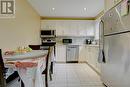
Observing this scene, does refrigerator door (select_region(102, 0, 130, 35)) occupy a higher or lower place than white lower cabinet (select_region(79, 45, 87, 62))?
higher

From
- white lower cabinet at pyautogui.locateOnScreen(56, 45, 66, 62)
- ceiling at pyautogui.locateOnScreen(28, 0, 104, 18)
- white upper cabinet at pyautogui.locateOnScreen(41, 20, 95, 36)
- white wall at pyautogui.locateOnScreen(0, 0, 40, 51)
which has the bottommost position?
white lower cabinet at pyautogui.locateOnScreen(56, 45, 66, 62)

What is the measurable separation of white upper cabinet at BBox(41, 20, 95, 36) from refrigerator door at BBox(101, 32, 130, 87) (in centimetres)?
542

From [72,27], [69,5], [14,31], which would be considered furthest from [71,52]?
[14,31]

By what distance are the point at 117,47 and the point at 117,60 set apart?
0.76ft

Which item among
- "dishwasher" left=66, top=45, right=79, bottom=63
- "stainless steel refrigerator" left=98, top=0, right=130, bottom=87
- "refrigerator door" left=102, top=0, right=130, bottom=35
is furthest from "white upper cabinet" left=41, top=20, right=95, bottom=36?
"refrigerator door" left=102, top=0, right=130, bottom=35

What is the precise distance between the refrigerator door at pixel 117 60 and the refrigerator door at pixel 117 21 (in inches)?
4.4

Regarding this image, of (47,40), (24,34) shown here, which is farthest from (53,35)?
(24,34)

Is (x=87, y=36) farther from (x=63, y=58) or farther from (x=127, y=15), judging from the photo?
→ (x=127, y=15)

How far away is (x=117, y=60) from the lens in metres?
3.40

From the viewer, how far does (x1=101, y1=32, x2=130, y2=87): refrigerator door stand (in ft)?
9.70

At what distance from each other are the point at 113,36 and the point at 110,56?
43 cm

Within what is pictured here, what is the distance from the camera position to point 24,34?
5.85 meters

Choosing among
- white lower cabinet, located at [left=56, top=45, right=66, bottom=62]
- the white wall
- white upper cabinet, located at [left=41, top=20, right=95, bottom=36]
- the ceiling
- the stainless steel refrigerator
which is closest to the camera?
the stainless steel refrigerator

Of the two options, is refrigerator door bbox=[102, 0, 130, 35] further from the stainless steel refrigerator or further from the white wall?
the white wall
